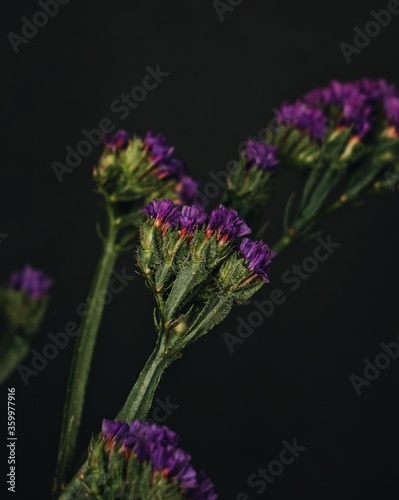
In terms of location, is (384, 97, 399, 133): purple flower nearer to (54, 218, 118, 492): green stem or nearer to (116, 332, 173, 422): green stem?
(54, 218, 118, 492): green stem

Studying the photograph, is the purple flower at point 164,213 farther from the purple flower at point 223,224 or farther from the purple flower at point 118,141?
the purple flower at point 118,141

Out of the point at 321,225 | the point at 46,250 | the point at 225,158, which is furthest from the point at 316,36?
the point at 46,250

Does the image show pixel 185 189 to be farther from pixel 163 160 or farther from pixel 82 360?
pixel 82 360

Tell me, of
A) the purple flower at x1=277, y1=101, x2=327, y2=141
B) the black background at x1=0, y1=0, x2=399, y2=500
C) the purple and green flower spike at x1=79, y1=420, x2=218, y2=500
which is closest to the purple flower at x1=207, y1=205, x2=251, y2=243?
the purple and green flower spike at x1=79, y1=420, x2=218, y2=500

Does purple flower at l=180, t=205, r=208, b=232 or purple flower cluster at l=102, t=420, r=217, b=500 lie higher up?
purple flower at l=180, t=205, r=208, b=232

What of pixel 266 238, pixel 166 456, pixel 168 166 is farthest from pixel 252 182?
pixel 266 238

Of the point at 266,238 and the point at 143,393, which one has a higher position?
the point at 266,238

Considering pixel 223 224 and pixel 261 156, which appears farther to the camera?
pixel 261 156
